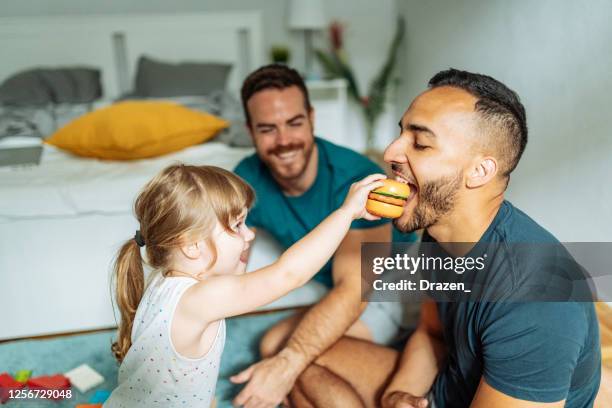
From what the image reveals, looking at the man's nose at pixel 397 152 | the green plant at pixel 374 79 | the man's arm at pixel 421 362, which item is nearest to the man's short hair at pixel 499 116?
the man's nose at pixel 397 152

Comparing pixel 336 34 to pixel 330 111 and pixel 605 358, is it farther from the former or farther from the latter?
pixel 605 358

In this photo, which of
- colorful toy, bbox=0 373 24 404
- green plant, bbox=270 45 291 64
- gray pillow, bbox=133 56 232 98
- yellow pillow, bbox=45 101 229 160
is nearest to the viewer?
colorful toy, bbox=0 373 24 404

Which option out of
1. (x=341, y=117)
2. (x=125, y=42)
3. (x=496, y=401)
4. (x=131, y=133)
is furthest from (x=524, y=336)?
(x=125, y=42)

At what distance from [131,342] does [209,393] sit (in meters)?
0.18

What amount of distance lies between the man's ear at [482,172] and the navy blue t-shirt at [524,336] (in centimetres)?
8

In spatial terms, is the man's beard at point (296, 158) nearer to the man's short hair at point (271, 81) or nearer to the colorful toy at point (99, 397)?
the man's short hair at point (271, 81)

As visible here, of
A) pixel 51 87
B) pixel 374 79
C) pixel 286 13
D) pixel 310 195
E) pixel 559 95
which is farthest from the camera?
pixel 374 79

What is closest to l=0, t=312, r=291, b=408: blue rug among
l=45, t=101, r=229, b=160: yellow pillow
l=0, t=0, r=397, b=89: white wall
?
l=45, t=101, r=229, b=160: yellow pillow

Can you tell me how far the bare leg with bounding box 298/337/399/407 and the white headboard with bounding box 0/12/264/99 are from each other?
7.89ft

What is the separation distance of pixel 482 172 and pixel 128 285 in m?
0.72

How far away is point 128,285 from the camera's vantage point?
1.07 m

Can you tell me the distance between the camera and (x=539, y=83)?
7.06 feet

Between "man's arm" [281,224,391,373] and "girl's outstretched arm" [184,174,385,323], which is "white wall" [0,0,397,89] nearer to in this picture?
"man's arm" [281,224,391,373]

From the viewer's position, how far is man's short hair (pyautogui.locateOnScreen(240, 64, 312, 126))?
1576mm
